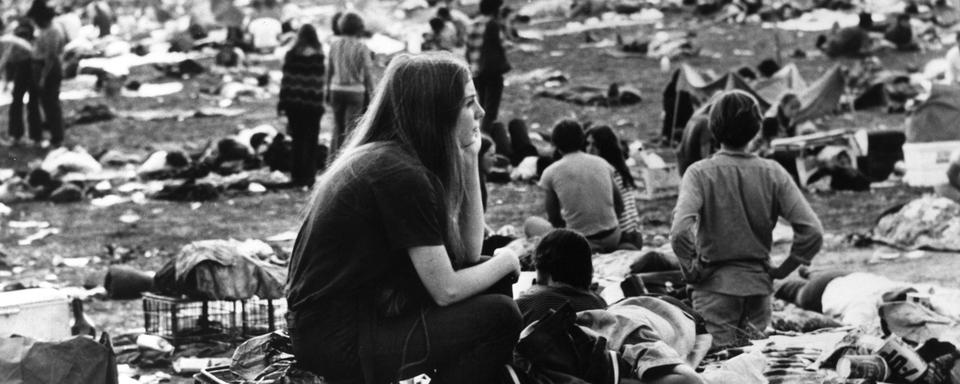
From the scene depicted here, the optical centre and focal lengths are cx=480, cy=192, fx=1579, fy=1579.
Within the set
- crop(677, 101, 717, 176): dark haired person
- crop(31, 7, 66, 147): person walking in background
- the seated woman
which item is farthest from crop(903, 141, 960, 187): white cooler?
crop(31, 7, 66, 147): person walking in background

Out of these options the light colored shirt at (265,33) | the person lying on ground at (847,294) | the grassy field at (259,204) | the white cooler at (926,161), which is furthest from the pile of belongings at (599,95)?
the person lying on ground at (847,294)

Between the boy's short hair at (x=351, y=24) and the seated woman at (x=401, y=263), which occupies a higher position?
the seated woman at (x=401, y=263)

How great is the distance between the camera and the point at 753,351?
6.28 metres

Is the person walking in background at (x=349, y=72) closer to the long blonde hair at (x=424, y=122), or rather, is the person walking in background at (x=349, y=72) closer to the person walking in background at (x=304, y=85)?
the person walking in background at (x=304, y=85)

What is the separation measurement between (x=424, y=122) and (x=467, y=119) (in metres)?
0.16

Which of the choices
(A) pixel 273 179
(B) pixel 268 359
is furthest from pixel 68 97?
(B) pixel 268 359

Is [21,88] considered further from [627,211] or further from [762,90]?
[627,211]

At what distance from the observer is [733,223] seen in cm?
700

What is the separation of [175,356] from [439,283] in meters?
3.59

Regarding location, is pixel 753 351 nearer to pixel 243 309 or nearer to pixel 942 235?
pixel 243 309

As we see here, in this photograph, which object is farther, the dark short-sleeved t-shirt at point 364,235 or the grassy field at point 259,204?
the grassy field at point 259,204

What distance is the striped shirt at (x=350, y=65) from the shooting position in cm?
1364

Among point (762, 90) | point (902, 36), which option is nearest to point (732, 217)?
point (762, 90)

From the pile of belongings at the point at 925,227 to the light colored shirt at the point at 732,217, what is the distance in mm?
4181
